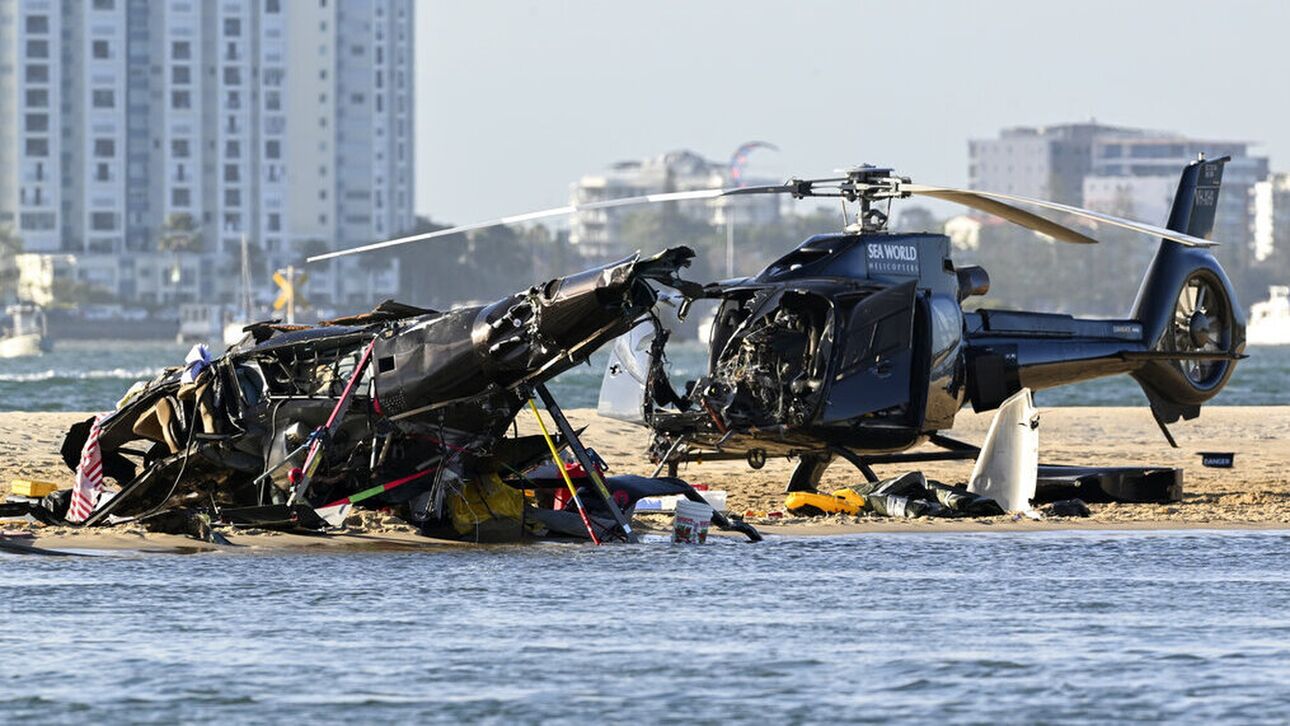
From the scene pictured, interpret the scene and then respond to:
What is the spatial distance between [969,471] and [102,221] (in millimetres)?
161801

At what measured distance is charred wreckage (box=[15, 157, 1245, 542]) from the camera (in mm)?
19438

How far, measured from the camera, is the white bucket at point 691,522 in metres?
21.3

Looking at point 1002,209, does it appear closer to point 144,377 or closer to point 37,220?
point 144,377

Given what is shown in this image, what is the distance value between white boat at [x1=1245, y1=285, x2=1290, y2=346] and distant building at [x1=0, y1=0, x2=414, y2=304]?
74463 mm

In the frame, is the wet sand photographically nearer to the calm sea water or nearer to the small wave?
the calm sea water

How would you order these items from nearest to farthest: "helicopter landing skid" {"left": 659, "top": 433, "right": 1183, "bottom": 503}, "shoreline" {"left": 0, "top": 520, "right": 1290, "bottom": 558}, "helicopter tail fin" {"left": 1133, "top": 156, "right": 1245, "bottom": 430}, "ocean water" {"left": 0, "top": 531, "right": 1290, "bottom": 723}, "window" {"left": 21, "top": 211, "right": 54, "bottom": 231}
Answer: "ocean water" {"left": 0, "top": 531, "right": 1290, "bottom": 723} < "shoreline" {"left": 0, "top": 520, "right": 1290, "bottom": 558} < "helicopter landing skid" {"left": 659, "top": 433, "right": 1183, "bottom": 503} < "helicopter tail fin" {"left": 1133, "top": 156, "right": 1245, "bottom": 430} < "window" {"left": 21, "top": 211, "right": 54, "bottom": 231}

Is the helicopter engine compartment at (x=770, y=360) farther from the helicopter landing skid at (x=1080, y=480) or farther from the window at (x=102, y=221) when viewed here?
the window at (x=102, y=221)

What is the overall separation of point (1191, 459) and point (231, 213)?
155 metres

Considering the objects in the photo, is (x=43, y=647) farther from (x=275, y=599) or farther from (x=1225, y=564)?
(x=1225, y=564)

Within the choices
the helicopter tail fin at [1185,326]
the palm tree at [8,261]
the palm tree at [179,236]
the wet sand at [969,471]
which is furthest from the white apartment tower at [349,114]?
the helicopter tail fin at [1185,326]

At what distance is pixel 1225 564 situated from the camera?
803 inches

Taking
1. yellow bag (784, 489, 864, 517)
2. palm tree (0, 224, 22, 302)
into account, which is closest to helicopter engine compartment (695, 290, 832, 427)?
yellow bag (784, 489, 864, 517)

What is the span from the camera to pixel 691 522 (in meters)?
21.3

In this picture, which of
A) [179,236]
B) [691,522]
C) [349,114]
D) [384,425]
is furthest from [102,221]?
[384,425]
